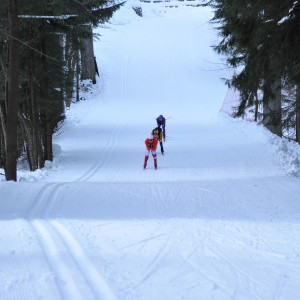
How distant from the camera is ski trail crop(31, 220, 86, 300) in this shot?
440 centimetres

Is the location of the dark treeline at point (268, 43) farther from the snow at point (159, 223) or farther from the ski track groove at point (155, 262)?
the ski track groove at point (155, 262)

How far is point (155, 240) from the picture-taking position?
6.31m

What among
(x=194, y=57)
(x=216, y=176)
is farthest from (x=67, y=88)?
(x=194, y=57)

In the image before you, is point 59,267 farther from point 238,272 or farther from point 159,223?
point 159,223

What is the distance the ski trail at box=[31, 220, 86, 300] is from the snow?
1cm

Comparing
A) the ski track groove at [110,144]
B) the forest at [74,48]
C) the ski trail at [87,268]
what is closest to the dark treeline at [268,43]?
the forest at [74,48]

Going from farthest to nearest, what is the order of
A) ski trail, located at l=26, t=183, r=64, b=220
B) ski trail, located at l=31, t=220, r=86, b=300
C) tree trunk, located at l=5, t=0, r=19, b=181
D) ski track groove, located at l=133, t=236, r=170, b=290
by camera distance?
tree trunk, located at l=5, t=0, r=19, b=181
ski trail, located at l=26, t=183, r=64, b=220
ski track groove, located at l=133, t=236, r=170, b=290
ski trail, located at l=31, t=220, r=86, b=300

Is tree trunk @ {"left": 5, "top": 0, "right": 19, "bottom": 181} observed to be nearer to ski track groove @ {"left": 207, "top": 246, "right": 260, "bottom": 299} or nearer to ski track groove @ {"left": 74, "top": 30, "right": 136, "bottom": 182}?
ski track groove @ {"left": 74, "top": 30, "right": 136, "bottom": 182}

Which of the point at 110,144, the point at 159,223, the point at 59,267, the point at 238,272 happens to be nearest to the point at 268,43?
the point at 159,223

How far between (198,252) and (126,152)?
520 inches

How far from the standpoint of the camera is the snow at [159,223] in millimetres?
4727

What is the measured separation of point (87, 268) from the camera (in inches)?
200

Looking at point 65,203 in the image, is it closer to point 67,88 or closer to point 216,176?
point 216,176

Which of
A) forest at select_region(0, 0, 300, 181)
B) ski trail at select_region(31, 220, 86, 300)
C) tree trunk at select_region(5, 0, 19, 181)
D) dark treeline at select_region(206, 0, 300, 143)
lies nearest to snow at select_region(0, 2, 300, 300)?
ski trail at select_region(31, 220, 86, 300)
